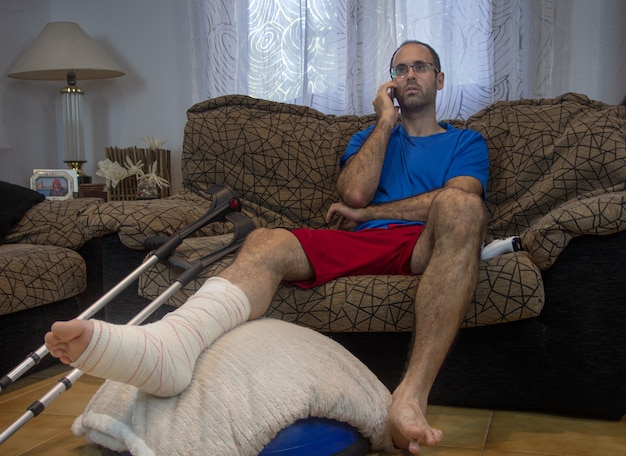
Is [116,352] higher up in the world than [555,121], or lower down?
lower down

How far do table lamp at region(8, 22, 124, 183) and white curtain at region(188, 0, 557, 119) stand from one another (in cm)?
49

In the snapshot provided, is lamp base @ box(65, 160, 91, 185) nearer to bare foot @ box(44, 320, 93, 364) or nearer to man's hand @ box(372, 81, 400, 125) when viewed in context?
man's hand @ box(372, 81, 400, 125)

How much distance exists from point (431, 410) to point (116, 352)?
988 millimetres

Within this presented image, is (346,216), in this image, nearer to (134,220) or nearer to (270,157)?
(270,157)

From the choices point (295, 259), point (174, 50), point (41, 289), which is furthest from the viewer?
point (174, 50)

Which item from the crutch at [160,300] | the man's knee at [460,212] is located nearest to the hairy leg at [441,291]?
the man's knee at [460,212]

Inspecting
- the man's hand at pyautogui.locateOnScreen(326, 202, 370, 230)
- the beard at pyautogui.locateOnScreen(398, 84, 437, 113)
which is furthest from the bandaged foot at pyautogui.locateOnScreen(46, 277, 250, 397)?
the beard at pyautogui.locateOnScreen(398, 84, 437, 113)

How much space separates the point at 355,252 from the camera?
6.68ft

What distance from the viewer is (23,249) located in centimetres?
249

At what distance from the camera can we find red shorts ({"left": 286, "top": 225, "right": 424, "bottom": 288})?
1977 millimetres

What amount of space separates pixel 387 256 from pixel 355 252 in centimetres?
9

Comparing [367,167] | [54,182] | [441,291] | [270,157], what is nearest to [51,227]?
[54,182]

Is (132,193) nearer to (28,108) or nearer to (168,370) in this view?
(28,108)

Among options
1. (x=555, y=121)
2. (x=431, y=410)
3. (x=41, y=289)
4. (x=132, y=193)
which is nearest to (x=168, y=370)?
(x=431, y=410)
